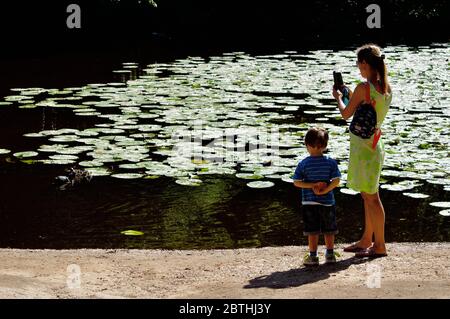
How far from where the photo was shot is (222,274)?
527cm

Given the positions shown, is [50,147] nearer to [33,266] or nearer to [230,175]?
[230,175]

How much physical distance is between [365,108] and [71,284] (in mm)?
2198

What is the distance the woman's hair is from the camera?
5363 mm

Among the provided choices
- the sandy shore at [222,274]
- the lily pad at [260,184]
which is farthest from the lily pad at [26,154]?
the sandy shore at [222,274]

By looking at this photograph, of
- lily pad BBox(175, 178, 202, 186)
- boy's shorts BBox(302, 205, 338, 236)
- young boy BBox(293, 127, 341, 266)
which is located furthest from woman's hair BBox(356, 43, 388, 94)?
lily pad BBox(175, 178, 202, 186)

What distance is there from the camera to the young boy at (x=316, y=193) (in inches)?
207

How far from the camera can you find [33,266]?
5.49 m

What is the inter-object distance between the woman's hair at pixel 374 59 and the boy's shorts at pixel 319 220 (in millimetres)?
881

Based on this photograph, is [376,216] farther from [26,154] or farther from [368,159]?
[26,154]

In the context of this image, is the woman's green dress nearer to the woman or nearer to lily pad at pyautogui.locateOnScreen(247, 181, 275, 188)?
the woman

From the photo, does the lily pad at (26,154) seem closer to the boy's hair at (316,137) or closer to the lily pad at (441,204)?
the lily pad at (441,204)

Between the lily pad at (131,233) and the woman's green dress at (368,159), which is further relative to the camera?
the lily pad at (131,233)
